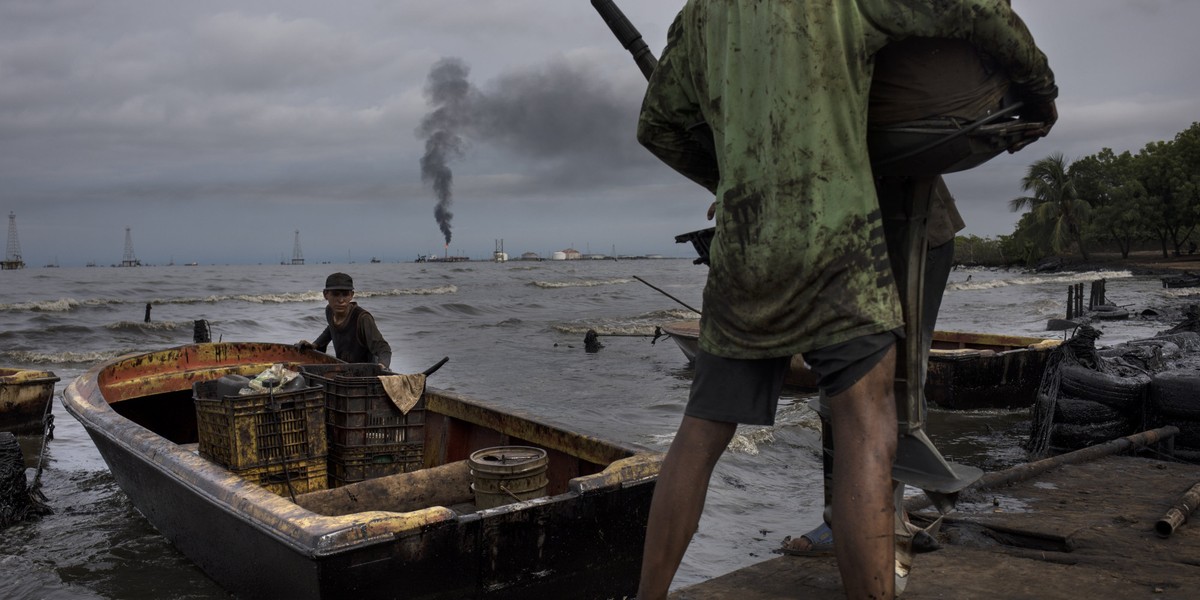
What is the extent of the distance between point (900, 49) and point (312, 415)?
4121mm

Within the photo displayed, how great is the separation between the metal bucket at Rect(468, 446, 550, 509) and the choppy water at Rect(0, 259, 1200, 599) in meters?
1.52

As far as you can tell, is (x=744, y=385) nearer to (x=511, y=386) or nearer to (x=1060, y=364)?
(x=1060, y=364)

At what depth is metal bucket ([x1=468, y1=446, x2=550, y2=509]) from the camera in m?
4.34

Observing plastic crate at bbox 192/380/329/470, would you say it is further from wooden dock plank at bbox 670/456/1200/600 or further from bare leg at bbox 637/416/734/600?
bare leg at bbox 637/416/734/600

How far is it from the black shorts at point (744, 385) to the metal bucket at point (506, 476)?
7.81 ft

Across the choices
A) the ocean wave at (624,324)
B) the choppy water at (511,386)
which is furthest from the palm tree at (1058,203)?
the ocean wave at (624,324)

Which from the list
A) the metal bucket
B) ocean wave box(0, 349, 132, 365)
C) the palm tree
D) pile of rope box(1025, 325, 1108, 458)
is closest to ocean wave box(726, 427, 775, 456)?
pile of rope box(1025, 325, 1108, 458)

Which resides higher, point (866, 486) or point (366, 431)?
point (866, 486)

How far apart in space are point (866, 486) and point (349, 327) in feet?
19.3

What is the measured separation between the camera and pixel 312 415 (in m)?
5.08

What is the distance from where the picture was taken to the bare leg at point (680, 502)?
2104 mm

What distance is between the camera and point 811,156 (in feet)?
6.43

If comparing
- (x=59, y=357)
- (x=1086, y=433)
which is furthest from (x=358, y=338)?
(x=59, y=357)

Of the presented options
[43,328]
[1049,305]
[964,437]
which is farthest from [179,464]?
[1049,305]
